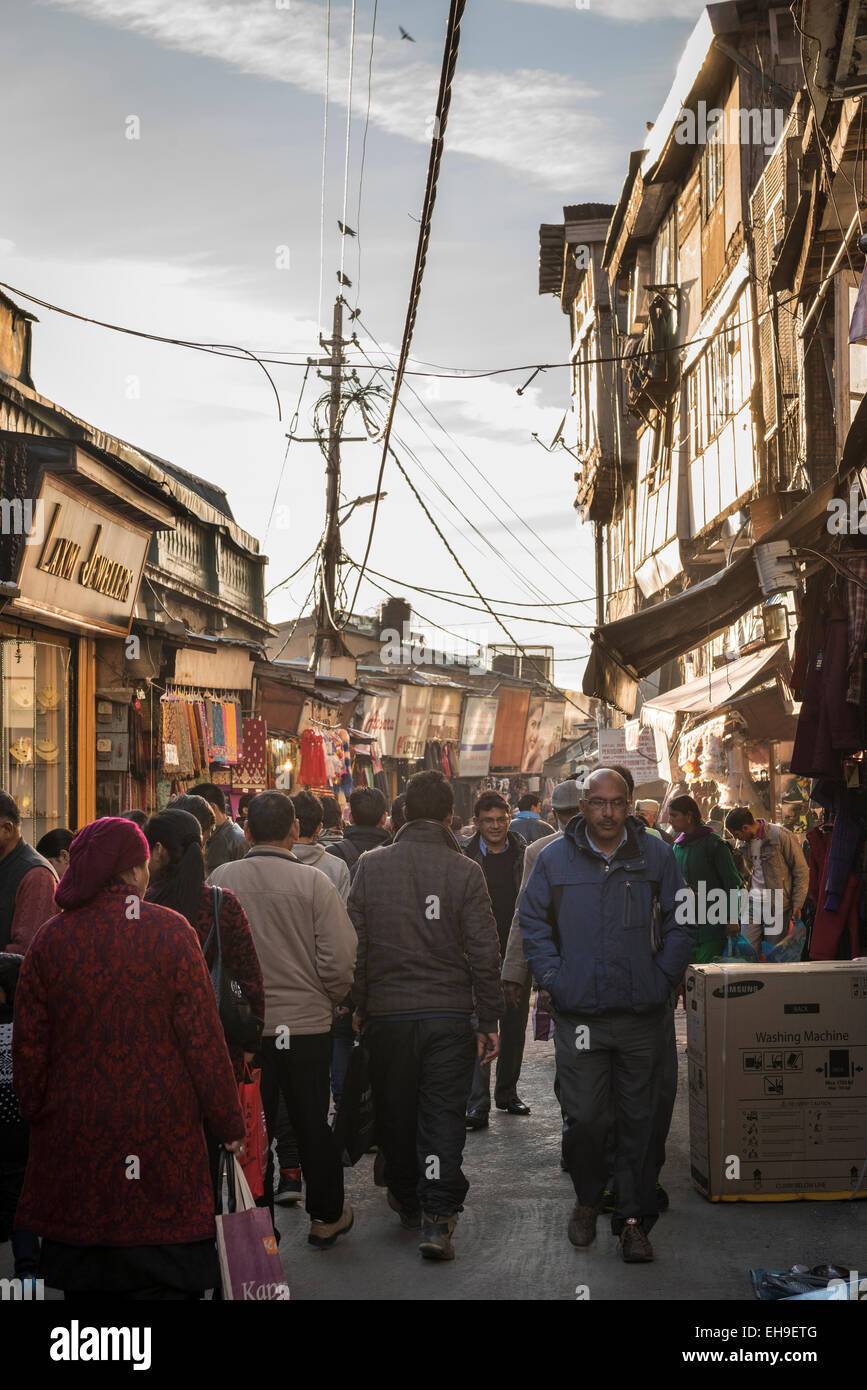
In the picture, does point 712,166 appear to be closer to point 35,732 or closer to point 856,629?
point 35,732

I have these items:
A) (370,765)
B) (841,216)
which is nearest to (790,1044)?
(841,216)

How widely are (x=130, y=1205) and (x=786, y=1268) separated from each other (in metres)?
3.14

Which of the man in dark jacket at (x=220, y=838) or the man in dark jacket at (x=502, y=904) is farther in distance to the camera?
the man in dark jacket at (x=220, y=838)

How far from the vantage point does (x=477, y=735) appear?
4525cm

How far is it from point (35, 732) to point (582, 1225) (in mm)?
7928

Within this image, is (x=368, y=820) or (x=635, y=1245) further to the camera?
(x=368, y=820)

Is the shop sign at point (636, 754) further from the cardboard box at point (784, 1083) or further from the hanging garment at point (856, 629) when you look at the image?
the cardboard box at point (784, 1083)

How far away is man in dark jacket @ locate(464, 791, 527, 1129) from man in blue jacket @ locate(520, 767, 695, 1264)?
95.4 inches

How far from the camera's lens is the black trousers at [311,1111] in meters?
6.39

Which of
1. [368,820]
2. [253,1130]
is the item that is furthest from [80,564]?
[253,1130]

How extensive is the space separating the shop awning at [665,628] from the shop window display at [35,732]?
5005mm

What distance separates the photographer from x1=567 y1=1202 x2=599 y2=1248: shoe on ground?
6367 millimetres

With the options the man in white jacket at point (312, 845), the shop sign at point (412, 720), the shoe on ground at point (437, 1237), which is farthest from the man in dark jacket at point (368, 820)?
the shop sign at point (412, 720)
